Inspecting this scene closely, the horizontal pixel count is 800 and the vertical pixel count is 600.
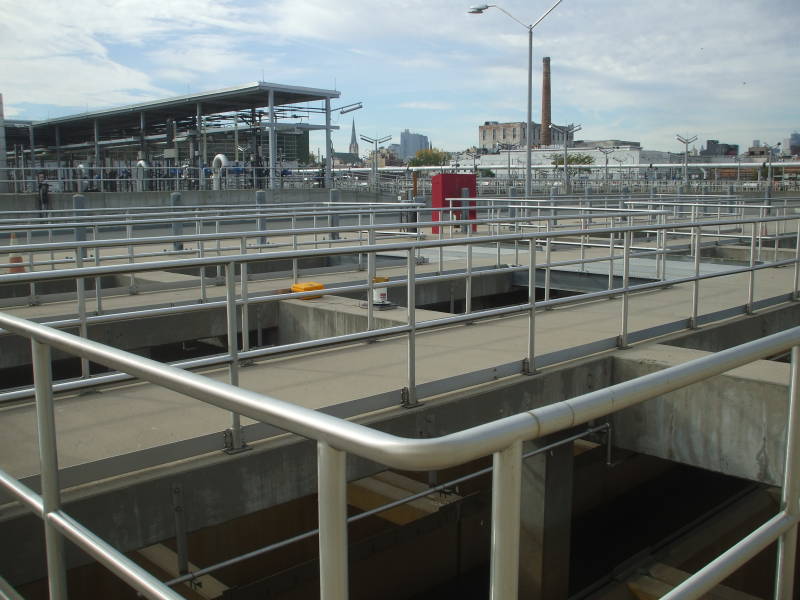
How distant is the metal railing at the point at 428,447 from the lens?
52.3 inches

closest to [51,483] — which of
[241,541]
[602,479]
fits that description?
[241,541]

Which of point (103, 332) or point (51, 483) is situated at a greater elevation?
point (51, 483)

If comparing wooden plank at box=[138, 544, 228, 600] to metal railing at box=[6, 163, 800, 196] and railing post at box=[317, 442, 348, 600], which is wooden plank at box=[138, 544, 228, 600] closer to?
railing post at box=[317, 442, 348, 600]

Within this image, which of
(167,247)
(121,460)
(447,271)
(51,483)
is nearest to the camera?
(51,483)

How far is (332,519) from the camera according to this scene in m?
1.46

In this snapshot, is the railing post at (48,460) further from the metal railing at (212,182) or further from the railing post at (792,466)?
the metal railing at (212,182)

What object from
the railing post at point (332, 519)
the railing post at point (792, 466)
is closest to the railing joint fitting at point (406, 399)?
the railing post at point (792, 466)

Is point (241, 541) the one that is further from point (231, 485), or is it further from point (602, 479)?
point (602, 479)

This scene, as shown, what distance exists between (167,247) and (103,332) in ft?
31.4

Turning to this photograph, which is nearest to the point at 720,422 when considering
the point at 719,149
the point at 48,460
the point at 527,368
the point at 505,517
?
the point at 527,368

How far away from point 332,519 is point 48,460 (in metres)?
1.37

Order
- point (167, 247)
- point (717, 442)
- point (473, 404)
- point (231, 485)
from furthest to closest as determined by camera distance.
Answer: point (167, 247), point (717, 442), point (473, 404), point (231, 485)

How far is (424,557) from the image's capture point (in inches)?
346

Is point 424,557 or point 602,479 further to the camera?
point 602,479
